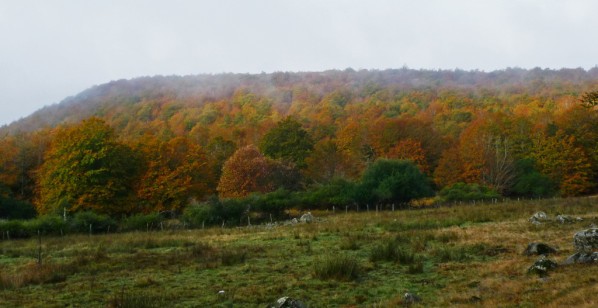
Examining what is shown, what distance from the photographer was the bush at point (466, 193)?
4772cm

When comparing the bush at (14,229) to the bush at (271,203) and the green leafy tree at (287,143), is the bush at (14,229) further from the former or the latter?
the green leafy tree at (287,143)

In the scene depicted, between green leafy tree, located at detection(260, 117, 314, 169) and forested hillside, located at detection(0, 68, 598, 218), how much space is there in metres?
0.17

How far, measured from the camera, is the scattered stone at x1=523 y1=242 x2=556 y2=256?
14.1 metres

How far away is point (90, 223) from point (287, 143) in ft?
122

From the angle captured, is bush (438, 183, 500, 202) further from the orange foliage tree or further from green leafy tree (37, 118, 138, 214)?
green leafy tree (37, 118, 138, 214)

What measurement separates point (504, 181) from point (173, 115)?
254 feet

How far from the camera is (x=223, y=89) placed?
137 m

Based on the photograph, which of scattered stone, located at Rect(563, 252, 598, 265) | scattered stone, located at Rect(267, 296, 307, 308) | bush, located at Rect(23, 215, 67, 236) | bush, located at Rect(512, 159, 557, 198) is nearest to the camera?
scattered stone, located at Rect(267, 296, 307, 308)

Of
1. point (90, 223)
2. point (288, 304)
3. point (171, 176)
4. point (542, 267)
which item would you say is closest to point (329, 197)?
point (171, 176)

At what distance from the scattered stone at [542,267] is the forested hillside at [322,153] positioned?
30.6ft

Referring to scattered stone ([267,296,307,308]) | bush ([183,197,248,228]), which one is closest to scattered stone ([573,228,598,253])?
scattered stone ([267,296,307,308])

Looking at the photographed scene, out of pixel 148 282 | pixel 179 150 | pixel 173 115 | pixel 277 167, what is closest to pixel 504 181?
pixel 277 167

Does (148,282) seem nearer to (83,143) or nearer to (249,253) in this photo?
(249,253)

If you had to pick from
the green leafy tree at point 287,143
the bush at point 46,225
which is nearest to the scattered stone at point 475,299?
the bush at point 46,225
